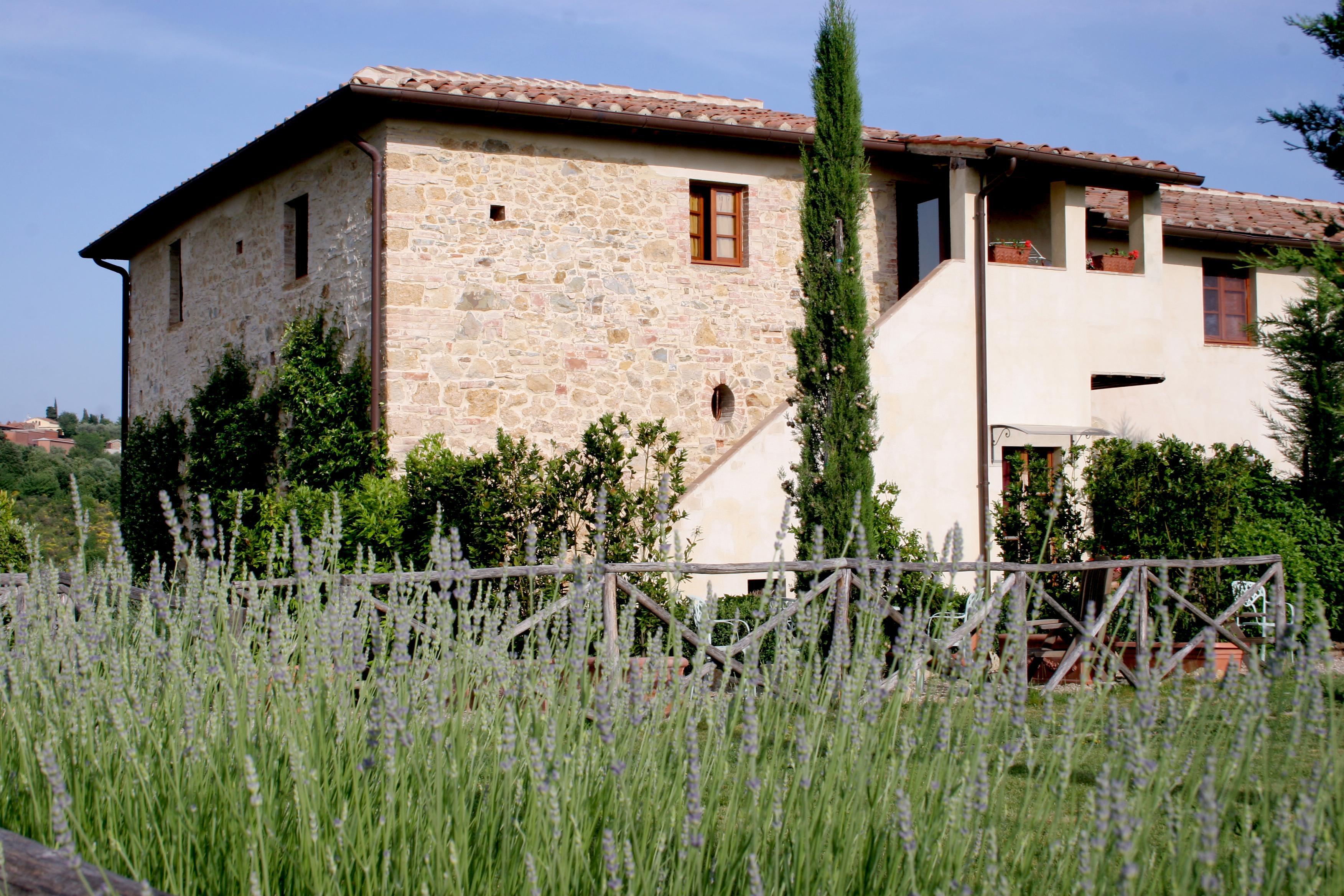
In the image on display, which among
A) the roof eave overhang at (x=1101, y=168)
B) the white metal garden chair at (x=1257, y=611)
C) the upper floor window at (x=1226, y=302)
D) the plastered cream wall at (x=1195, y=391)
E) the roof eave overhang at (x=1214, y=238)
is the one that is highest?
the roof eave overhang at (x=1101, y=168)

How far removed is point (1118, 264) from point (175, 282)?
12.0 metres

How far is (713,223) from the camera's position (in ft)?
40.4

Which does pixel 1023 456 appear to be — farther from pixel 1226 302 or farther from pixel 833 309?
pixel 1226 302

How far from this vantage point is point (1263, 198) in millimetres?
17922

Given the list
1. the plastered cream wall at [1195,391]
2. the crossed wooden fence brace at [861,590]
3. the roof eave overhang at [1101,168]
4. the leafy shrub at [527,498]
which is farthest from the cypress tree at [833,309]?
the plastered cream wall at [1195,391]

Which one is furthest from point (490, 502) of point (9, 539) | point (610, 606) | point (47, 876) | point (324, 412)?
point (9, 539)

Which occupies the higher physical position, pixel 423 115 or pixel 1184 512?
pixel 423 115

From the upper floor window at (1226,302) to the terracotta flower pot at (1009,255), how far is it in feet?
12.7

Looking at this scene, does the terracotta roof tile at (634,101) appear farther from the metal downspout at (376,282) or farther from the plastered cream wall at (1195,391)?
the plastered cream wall at (1195,391)

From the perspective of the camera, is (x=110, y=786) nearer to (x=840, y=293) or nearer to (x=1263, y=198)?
(x=840, y=293)

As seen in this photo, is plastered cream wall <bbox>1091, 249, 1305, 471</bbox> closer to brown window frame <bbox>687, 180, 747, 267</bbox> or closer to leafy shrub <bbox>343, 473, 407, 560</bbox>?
brown window frame <bbox>687, 180, 747, 267</bbox>

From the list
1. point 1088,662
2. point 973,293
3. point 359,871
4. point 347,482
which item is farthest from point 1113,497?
point 359,871

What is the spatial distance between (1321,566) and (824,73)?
24.3ft

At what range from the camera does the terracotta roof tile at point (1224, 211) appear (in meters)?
15.0
